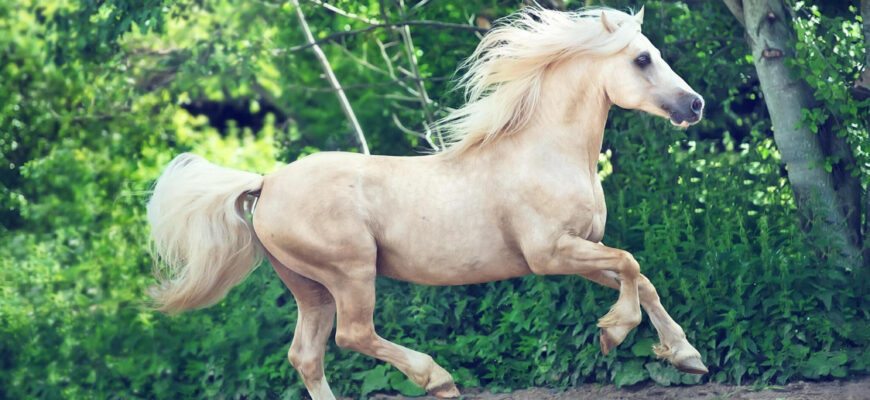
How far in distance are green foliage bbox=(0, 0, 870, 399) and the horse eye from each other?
1.76 metres

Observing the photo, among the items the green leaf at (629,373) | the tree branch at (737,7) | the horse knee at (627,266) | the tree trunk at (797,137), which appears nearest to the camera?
the horse knee at (627,266)

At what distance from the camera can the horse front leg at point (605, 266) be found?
4.78 meters

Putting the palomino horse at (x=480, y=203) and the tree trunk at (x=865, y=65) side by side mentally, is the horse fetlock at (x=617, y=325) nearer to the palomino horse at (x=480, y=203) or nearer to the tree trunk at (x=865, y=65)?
the palomino horse at (x=480, y=203)

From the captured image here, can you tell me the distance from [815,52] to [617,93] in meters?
1.99

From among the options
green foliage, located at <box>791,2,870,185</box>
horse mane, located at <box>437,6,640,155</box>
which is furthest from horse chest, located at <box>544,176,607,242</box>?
green foliage, located at <box>791,2,870,185</box>

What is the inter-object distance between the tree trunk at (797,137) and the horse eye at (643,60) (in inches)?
83.0

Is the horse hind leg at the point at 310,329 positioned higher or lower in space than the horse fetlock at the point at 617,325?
lower

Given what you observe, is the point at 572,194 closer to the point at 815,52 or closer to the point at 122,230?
the point at 815,52

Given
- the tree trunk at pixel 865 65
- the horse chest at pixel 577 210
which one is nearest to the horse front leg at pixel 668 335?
the horse chest at pixel 577 210

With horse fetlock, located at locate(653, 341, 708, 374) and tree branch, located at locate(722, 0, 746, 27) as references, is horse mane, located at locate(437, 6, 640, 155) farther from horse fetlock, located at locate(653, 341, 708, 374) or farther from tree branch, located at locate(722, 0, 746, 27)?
tree branch, located at locate(722, 0, 746, 27)

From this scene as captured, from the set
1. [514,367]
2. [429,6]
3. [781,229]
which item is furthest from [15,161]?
[781,229]

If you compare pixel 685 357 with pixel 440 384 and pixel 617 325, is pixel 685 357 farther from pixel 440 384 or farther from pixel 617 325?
pixel 440 384

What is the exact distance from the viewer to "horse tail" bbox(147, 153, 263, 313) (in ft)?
17.0

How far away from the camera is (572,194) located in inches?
191
